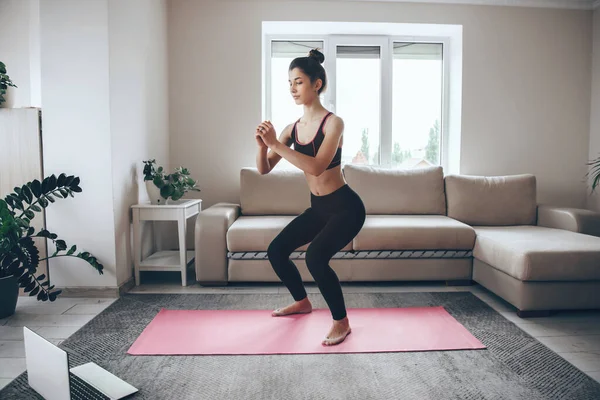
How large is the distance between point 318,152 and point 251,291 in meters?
1.40

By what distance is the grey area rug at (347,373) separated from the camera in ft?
5.29

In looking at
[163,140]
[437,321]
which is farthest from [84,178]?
[437,321]

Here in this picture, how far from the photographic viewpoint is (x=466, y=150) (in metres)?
4.11

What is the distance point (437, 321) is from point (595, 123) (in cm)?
307

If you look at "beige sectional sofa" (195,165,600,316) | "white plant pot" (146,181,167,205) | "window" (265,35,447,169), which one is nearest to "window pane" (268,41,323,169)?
"window" (265,35,447,169)

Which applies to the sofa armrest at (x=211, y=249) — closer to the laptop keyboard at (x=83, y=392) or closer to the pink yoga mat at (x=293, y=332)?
the pink yoga mat at (x=293, y=332)

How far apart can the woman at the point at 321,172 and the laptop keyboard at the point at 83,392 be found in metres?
1.00

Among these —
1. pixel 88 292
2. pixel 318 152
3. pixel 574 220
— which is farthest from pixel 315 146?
pixel 574 220

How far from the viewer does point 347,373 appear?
1.77 m

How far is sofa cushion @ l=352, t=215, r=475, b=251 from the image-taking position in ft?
9.95

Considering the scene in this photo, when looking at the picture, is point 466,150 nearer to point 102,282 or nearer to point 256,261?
point 256,261

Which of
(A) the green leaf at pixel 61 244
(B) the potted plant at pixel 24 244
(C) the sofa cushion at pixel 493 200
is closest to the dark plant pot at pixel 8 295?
(B) the potted plant at pixel 24 244

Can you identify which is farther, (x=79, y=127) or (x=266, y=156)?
(x=79, y=127)

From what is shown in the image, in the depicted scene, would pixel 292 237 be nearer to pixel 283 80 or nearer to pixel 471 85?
pixel 283 80
